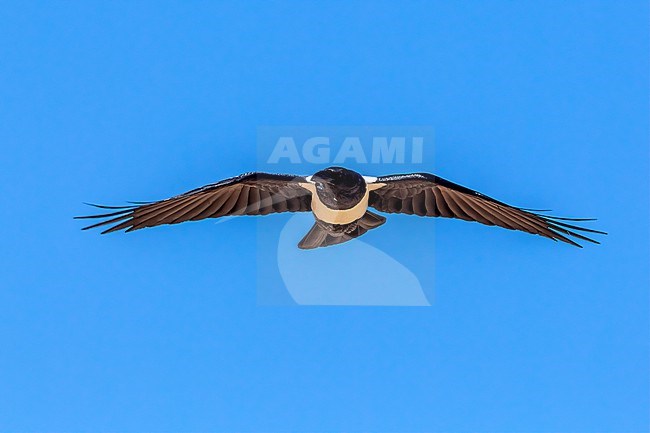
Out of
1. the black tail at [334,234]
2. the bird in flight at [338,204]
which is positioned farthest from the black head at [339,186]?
the black tail at [334,234]

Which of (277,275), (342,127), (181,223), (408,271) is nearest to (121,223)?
(181,223)

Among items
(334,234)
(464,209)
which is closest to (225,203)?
(334,234)

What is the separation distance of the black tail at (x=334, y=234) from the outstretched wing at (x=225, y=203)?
0.90ft

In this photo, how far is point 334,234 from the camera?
382 inches

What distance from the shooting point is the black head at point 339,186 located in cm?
909

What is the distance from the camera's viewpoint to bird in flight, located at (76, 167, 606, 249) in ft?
30.2

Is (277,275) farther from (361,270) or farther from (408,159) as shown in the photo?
(408,159)

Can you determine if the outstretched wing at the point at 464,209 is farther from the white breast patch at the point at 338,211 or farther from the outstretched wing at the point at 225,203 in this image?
the outstretched wing at the point at 225,203

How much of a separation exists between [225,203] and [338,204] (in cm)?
121

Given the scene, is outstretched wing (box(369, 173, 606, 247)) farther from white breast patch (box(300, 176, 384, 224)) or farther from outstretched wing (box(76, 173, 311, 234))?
outstretched wing (box(76, 173, 311, 234))

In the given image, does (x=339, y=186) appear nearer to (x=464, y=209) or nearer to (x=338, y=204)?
(x=338, y=204)

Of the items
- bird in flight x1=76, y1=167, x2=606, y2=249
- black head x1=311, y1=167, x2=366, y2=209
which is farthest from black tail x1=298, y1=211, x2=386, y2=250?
black head x1=311, y1=167, x2=366, y2=209

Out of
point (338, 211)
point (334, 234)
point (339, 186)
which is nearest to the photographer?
point (339, 186)

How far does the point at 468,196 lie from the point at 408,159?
758mm
